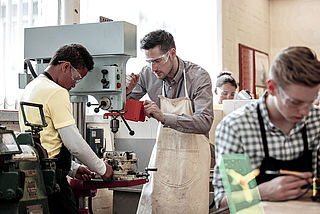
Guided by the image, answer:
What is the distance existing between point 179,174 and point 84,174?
525mm

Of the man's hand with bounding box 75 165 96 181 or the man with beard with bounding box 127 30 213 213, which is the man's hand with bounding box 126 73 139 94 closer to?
the man with beard with bounding box 127 30 213 213

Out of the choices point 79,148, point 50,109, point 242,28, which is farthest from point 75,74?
point 242,28

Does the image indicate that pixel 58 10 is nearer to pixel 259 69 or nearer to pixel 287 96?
pixel 287 96

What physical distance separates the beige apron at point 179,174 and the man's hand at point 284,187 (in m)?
1.58

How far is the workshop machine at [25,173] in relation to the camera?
1935mm

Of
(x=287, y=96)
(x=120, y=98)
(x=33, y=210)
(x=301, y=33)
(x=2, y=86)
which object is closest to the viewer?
(x=287, y=96)

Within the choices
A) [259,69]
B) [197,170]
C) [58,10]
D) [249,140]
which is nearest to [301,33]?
[259,69]

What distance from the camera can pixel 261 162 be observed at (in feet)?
4.29

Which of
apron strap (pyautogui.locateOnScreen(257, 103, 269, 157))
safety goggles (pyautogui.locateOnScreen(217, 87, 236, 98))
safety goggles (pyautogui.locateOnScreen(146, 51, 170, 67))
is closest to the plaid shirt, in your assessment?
apron strap (pyautogui.locateOnScreen(257, 103, 269, 157))

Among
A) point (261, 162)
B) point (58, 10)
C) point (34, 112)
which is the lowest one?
point (261, 162)

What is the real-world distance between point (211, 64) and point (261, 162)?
4.89 meters

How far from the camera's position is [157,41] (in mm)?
2779

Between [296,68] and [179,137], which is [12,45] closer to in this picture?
[179,137]

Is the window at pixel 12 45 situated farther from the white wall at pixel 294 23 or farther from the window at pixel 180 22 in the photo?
the white wall at pixel 294 23
